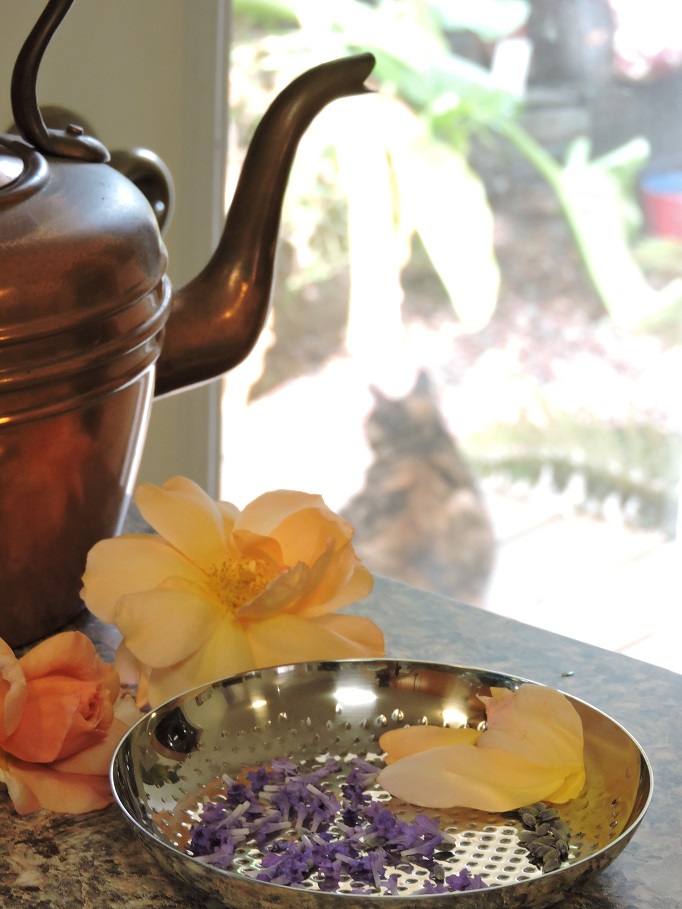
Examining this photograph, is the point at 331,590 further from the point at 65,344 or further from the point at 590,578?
the point at 590,578

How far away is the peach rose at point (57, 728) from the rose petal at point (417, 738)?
0.11 metres

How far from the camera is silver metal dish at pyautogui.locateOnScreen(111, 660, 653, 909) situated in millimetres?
355

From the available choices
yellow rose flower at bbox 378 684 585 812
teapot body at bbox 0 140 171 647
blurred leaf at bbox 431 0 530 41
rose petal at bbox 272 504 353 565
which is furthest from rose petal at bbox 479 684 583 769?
blurred leaf at bbox 431 0 530 41

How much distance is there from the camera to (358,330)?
1.71 m

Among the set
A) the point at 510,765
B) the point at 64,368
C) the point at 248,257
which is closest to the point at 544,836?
the point at 510,765

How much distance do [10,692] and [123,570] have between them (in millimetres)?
88

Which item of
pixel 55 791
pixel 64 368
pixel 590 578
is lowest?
pixel 590 578

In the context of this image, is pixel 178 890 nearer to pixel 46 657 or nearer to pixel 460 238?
pixel 46 657

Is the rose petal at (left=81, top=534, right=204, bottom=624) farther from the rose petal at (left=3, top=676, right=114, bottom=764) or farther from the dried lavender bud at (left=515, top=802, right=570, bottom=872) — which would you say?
the dried lavender bud at (left=515, top=802, right=570, bottom=872)

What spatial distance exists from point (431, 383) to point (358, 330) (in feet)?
0.46

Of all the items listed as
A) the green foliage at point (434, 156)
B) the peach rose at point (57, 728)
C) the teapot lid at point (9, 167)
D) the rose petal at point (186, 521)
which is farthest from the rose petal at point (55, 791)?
the green foliage at point (434, 156)

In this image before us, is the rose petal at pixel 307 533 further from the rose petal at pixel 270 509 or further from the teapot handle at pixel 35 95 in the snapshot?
the teapot handle at pixel 35 95

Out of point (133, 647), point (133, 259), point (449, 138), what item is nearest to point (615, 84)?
point (449, 138)

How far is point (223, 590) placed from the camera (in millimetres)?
508
